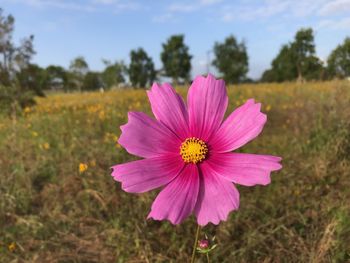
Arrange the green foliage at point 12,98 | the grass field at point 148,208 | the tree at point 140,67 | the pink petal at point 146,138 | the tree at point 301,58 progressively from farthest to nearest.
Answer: the tree at point 140,67 → the tree at point 301,58 → the green foliage at point 12,98 → the grass field at point 148,208 → the pink petal at point 146,138

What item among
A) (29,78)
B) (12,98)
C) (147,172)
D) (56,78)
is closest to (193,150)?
(147,172)

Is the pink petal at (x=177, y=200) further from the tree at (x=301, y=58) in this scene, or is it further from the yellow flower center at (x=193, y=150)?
the tree at (x=301, y=58)

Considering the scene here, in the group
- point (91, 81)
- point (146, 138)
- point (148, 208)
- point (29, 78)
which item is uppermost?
point (91, 81)

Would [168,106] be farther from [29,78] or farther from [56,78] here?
[56,78]

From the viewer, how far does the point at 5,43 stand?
9148 mm

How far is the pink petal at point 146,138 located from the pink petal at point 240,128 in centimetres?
9

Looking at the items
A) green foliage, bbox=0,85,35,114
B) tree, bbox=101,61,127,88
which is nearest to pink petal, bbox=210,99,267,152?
green foliage, bbox=0,85,35,114

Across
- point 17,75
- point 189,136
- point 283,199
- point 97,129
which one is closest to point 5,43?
point 17,75

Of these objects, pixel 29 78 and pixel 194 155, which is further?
pixel 29 78

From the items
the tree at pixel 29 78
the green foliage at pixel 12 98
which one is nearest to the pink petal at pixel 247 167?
the green foliage at pixel 12 98

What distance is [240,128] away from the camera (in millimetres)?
804

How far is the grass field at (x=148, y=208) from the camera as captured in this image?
187 centimetres

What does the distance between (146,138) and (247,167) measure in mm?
209

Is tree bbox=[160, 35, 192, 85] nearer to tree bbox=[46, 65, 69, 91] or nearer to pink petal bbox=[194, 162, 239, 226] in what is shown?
tree bbox=[46, 65, 69, 91]
